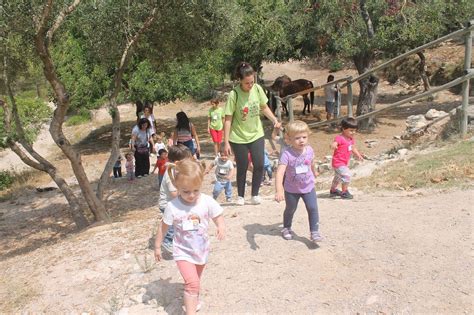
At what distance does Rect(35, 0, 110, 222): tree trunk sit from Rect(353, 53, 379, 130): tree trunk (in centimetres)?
942

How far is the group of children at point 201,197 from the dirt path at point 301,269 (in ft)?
1.00

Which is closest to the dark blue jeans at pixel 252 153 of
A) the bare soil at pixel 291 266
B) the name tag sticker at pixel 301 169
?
the bare soil at pixel 291 266

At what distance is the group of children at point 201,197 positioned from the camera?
11.8 ft

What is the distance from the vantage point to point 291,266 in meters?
4.23

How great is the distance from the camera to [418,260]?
159 inches

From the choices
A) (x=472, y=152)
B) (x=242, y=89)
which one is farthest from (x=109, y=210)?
(x=472, y=152)

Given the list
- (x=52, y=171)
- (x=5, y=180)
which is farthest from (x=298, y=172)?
(x=5, y=180)

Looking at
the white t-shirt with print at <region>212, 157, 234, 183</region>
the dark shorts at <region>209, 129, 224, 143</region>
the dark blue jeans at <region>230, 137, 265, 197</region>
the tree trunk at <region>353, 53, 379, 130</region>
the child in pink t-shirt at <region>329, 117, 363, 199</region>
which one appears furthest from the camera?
the tree trunk at <region>353, 53, 379, 130</region>

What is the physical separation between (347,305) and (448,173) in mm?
2963

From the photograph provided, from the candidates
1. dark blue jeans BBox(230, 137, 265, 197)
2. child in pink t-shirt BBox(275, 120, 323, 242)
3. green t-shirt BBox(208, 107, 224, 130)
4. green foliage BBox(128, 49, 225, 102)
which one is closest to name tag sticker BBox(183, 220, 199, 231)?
child in pink t-shirt BBox(275, 120, 323, 242)

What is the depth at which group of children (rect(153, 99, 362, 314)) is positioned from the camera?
361 centimetres

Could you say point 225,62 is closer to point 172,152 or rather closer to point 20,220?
point 20,220

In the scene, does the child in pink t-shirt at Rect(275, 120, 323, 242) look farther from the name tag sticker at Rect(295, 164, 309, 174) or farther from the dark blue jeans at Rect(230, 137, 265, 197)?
the dark blue jeans at Rect(230, 137, 265, 197)

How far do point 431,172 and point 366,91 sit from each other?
9.39 metres
